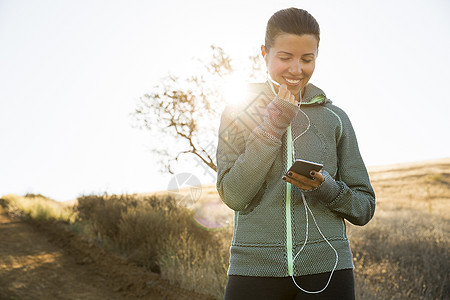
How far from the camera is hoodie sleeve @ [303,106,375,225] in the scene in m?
1.69

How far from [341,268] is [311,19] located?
3.62 ft

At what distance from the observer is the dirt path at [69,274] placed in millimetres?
6199

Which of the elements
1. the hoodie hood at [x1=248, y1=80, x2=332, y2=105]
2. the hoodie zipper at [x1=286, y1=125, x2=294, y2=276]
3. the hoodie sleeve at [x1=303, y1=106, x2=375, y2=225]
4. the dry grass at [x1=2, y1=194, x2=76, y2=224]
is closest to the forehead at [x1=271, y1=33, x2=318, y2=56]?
the hoodie hood at [x1=248, y1=80, x2=332, y2=105]

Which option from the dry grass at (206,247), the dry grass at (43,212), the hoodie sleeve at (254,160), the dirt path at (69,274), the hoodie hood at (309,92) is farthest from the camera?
the dry grass at (43,212)

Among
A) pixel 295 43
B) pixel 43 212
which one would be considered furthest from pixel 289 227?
pixel 43 212

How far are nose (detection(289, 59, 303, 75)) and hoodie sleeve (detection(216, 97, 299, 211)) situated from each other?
21 cm

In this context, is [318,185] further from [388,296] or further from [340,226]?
[388,296]

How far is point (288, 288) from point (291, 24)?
1142 mm

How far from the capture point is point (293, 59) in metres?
1.84

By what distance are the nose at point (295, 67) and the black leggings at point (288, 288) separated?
883 mm

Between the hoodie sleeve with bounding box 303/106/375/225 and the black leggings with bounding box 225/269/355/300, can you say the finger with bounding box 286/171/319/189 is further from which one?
the black leggings with bounding box 225/269/355/300

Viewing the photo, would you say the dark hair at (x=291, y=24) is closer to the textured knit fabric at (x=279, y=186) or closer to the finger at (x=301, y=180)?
the textured knit fabric at (x=279, y=186)

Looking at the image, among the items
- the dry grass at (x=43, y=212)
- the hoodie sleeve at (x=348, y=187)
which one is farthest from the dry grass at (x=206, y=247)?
the hoodie sleeve at (x=348, y=187)

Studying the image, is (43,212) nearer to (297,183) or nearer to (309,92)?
(309,92)
